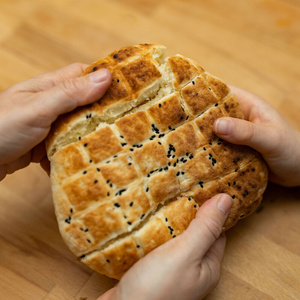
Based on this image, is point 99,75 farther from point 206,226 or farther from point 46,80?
point 206,226

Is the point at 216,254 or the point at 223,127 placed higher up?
the point at 223,127

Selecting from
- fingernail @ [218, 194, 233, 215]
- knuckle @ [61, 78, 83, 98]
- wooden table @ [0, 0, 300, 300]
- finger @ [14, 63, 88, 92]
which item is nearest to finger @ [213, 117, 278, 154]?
fingernail @ [218, 194, 233, 215]

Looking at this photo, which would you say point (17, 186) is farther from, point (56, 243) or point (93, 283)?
point (93, 283)

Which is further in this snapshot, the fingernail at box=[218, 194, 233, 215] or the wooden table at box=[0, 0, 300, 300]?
the wooden table at box=[0, 0, 300, 300]

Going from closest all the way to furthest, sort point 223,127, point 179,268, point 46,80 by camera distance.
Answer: point 179,268 → point 223,127 → point 46,80

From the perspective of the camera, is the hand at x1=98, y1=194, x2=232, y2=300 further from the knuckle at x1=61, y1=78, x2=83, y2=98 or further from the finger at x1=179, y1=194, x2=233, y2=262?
the knuckle at x1=61, y1=78, x2=83, y2=98

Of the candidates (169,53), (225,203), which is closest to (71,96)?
(225,203)

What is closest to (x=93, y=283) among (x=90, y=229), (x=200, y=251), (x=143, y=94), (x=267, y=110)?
(x=90, y=229)
